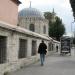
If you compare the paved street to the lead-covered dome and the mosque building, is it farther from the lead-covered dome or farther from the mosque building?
the lead-covered dome

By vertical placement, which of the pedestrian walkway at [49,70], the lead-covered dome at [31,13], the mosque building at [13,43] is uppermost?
the lead-covered dome at [31,13]

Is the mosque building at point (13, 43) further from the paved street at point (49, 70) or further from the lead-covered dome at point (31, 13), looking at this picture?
the lead-covered dome at point (31, 13)

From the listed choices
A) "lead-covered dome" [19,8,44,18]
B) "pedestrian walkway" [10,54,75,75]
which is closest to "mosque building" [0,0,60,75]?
"pedestrian walkway" [10,54,75,75]

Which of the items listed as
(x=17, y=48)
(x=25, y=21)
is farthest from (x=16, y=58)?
(x=25, y=21)

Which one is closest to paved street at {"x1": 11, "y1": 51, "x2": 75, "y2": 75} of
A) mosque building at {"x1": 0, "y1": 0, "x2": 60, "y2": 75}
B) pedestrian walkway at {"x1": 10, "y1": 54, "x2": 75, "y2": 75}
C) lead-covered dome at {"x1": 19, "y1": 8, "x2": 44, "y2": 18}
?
pedestrian walkway at {"x1": 10, "y1": 54, "x2": 75, "y2": 75}

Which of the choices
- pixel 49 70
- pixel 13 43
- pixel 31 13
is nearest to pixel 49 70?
pixel 49 70

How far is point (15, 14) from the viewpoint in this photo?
35500mm

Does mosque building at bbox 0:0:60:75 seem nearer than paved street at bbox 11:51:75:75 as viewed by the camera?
Yes

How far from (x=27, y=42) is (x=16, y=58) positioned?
471 cm

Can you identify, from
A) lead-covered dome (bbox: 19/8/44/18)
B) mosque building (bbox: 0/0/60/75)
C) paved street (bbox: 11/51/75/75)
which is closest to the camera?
mosque building (bbox: 0/0/60/75)

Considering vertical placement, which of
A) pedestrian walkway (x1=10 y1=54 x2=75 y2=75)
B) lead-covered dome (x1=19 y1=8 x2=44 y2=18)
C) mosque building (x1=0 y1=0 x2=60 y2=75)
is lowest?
pedestrian walkway (x1=10 y1=54 x2=75 y2=75)

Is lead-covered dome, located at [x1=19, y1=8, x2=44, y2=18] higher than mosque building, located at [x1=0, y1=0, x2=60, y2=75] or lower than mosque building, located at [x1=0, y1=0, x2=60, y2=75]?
higher

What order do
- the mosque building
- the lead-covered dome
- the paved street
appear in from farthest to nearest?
the lead-covered dome < the paved street < the mosque building

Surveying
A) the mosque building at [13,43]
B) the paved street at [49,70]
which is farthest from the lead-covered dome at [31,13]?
the paved street at [49,70]
